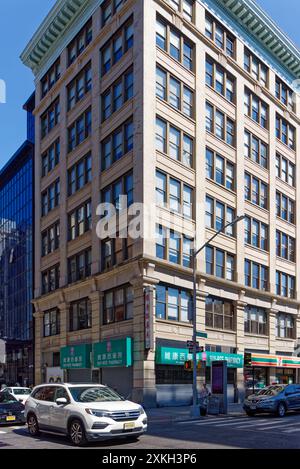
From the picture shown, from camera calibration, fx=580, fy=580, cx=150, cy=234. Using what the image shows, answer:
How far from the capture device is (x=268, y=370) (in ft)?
148

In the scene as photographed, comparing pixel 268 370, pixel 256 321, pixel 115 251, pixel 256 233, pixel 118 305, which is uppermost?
pixel 256 233

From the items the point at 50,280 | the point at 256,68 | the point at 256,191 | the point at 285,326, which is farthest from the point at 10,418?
the point at 256,68

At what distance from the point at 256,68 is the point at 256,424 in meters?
33.1

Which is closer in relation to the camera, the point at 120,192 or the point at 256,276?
the point at 120,192

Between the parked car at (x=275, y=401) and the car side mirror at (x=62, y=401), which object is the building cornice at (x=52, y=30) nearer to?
the parked car at (x=275, y=401)

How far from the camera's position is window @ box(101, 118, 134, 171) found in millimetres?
37219

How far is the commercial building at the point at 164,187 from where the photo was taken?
3516 cm

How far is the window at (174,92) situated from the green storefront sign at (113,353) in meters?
15.5

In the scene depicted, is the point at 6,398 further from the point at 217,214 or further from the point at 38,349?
the point at 38,349

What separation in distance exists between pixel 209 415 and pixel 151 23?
23.7 m

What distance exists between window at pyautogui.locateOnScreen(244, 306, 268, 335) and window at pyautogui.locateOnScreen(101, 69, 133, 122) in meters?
17.5

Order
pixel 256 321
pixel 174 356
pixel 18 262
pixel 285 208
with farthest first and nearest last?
pixel 18 262, pixel 285 208, pixel 256 321, pixel 174 356

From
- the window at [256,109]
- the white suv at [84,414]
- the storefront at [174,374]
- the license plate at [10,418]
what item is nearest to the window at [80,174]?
the window at [256,109]

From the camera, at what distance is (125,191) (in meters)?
36.8
